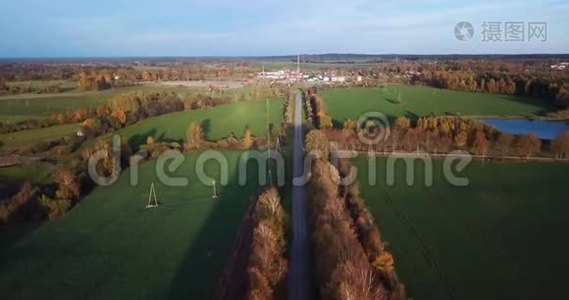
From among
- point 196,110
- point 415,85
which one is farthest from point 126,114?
point 415,85

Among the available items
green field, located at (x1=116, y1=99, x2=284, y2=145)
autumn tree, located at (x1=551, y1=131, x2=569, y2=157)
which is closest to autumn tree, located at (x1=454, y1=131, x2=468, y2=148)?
autumn tree, located at (x1=551, y1=131, x2=569, y2=157)

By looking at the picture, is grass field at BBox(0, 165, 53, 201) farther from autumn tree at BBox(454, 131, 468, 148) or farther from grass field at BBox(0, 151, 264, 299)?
autumn tree at BBox(454, 131, 468, 148)

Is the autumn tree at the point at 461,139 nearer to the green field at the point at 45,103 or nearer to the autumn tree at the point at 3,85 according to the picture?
the green field at the point at 45,103

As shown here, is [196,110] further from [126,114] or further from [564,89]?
[564,89]

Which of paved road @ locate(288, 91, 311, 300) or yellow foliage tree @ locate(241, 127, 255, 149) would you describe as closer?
paved road @ locate(288, 91, 311, 300)

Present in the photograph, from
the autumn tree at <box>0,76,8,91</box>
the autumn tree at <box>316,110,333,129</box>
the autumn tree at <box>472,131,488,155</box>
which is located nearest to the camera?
the autumn tree at <box>472,131,488,155</box>

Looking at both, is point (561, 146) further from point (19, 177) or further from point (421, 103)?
point (19, 177)

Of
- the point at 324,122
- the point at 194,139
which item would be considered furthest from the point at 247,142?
the point at 324,122
